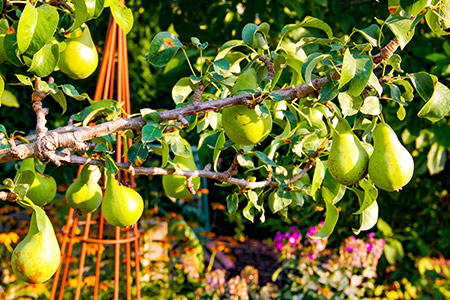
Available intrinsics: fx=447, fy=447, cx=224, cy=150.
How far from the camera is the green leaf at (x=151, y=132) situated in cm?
53

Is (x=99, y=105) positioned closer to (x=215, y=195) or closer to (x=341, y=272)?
(x=341, y=272)

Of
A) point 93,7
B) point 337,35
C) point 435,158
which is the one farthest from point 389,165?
point 337,35

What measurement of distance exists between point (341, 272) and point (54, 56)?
5.91ft

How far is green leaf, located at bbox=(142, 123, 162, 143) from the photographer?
53 centimetres

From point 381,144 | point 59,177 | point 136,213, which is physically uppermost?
point 381,144

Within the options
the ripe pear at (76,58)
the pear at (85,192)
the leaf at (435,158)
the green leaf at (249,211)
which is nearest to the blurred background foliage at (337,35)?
the leaf at (435,158)

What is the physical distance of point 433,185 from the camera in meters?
2.54

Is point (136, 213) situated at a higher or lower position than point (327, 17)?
higher

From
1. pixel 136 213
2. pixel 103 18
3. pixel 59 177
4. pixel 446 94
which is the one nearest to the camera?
pixel 446 94

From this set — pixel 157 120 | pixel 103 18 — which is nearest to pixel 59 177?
pixel 103 18

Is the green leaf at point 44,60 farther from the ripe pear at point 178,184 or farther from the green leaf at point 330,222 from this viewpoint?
the green leaf at point 330,222

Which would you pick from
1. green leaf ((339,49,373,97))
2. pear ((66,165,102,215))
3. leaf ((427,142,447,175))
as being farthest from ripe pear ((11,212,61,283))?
leaf ((427,142,447,175))

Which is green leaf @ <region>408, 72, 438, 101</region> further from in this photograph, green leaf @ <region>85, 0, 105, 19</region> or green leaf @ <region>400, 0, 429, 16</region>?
green leaf @ <region>85, 0, 105, 19</region>

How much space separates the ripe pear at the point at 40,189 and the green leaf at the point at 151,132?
224mm
